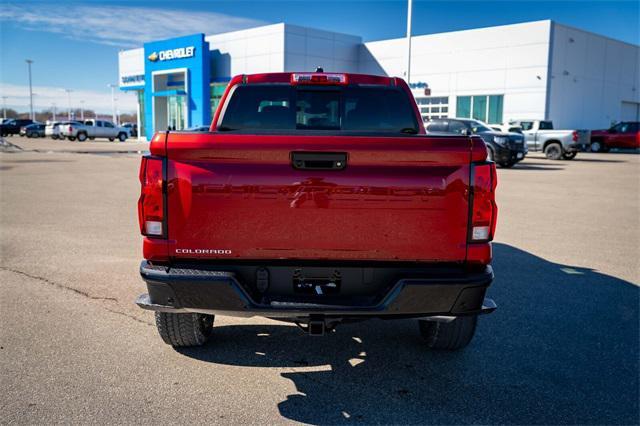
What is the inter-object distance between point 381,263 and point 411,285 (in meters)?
0.22

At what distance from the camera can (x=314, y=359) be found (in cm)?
406

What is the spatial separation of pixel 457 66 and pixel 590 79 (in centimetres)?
991

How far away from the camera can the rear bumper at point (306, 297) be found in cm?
307

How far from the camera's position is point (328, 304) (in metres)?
3.08

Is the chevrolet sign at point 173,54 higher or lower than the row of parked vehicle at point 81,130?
higher

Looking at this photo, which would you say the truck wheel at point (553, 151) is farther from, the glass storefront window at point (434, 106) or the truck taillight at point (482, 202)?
the truck taillight at point (482, 202)

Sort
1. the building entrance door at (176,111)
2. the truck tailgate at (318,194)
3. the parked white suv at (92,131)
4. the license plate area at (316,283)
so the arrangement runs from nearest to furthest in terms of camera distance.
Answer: the truck tailgate at (318,194) < the license plate area at (316,283) < the building entrance door at (176,111) < the parked white suv at (92,131)

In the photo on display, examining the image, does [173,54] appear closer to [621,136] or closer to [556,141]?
[556,141]

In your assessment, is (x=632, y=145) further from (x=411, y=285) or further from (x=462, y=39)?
(x=411, y=285)

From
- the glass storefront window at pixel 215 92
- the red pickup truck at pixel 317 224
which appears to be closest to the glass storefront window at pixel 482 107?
the glass storefront window at pixel 215 92

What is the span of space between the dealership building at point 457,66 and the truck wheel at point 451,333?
34.9 m

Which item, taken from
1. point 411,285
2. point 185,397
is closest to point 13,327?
point 185,397

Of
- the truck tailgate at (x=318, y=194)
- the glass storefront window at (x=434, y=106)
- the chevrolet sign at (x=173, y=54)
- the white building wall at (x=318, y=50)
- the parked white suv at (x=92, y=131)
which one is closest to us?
the truck tailgate at (x=318, y=194)

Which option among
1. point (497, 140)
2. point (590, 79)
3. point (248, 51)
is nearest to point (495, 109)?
point (590, 79)
